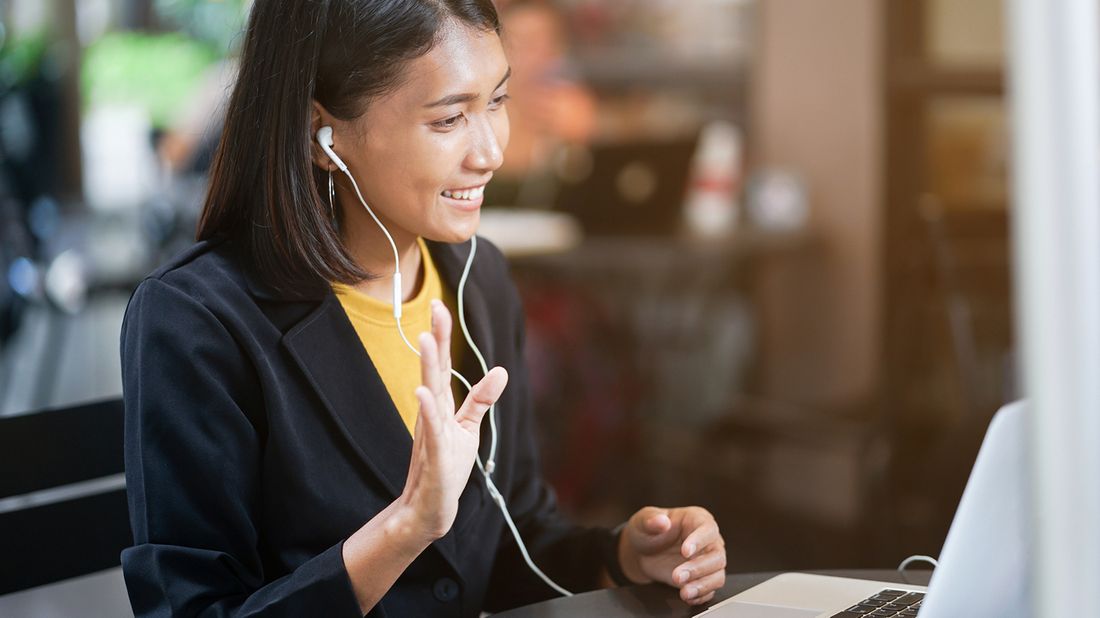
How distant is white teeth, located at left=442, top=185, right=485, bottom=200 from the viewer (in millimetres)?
1187

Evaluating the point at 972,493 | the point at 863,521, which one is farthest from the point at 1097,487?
the point at 863,521

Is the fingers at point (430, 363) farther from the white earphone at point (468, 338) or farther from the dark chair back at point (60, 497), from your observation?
the dark chair back at point (60, 497)

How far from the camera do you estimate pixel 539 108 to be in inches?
206

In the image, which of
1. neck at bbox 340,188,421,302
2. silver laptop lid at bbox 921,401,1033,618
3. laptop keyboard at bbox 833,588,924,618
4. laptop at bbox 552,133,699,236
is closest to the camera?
silver laptop lid at bbox 921,401,1033,618

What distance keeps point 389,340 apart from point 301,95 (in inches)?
9.9

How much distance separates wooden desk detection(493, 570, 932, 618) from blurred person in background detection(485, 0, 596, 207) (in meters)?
3.71

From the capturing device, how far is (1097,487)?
0.56 metres

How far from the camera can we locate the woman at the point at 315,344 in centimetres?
107

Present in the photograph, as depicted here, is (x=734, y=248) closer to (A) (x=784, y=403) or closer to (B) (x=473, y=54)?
(A) (x=784, y=403)

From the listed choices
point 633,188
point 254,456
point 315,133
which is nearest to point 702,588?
point 254,456

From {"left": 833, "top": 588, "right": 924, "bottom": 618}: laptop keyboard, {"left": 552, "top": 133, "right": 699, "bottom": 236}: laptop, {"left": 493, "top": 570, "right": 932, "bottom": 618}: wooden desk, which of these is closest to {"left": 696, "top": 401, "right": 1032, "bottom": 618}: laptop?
{"left": 833, "top": 588, "right": 924, "bottom": 618}: laptop keyboard

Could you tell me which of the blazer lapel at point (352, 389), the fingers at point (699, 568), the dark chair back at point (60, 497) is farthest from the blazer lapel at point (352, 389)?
the dark chair back at point (60, 497)

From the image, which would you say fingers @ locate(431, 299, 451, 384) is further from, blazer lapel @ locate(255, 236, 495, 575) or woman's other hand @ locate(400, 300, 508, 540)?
blazer lapel @ locate(255, 236, 495, 575)

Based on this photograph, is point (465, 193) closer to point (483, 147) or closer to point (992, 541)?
point (483, 147)
